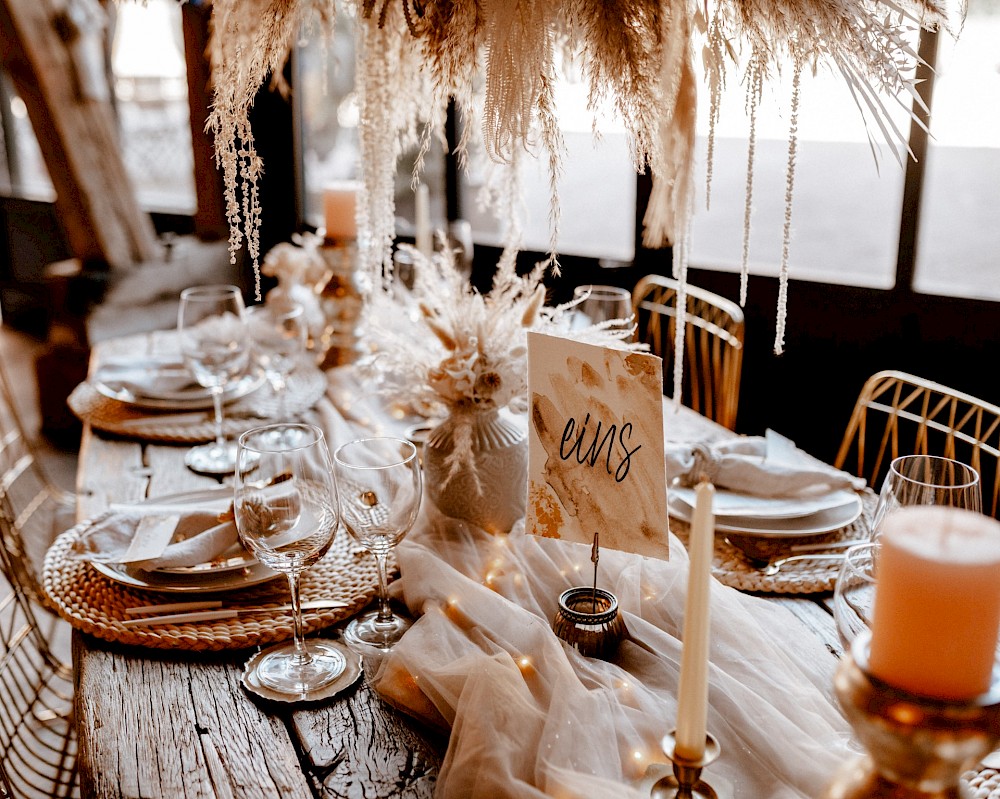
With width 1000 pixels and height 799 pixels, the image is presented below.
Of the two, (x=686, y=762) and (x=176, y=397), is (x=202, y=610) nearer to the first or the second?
(x=686, y=762)

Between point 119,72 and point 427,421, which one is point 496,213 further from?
point 119,72

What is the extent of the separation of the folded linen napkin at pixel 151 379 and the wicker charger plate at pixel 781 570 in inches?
43.1

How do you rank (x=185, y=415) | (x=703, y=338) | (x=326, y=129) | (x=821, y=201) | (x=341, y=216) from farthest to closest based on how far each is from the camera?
(x=326, y=129), (x=821, y=201), (x=703, y=338), (x=341, y=216), (x=185, y=415)

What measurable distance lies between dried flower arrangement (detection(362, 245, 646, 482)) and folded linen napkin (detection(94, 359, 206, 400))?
2.54ft

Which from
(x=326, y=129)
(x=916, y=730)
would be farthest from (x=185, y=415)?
(x=326, y=129)

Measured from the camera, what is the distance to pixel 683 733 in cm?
63

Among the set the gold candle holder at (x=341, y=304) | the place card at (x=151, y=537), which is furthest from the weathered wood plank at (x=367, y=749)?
the gold candle holder at (x=341, y=304)

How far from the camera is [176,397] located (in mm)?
1894

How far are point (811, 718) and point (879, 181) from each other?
2268mm

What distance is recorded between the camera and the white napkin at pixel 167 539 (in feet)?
3.92

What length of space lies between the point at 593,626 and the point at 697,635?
1.29ft

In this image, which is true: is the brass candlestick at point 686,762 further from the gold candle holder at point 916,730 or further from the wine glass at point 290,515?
the wine glass at point 290,515

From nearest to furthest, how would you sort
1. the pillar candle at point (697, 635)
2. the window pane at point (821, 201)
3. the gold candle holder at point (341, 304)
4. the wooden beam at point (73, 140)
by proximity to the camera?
1. the pillar candle at point (697, 635)
2. the gold candle holder at point (341, 304)
3. the window pane at point (821, 201)
4. the wooden beam at point (73, 140)

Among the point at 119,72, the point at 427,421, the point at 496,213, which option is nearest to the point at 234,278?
the point at 119,72
